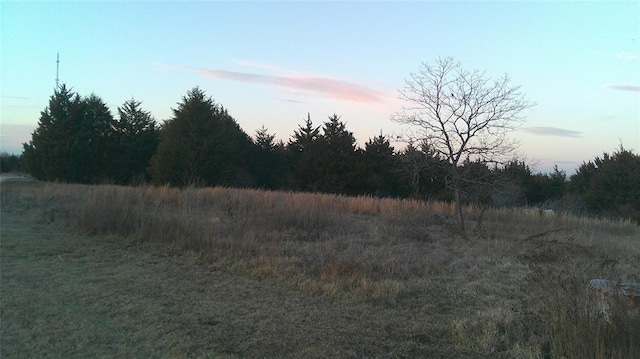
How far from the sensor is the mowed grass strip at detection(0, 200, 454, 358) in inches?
207

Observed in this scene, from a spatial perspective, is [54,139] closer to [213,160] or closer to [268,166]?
[213,160]

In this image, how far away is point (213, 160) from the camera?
37.2 m

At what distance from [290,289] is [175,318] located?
7.03 ft

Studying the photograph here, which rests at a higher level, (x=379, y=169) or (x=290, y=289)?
(x=379, y=169)

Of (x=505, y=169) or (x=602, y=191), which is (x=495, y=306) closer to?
(x=505, y=169)

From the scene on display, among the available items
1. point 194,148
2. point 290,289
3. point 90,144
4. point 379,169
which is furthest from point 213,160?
point 290,289

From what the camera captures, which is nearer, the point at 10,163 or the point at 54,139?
the point at 54,139

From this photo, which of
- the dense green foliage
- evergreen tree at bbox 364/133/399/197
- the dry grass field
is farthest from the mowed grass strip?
the dense green foliage

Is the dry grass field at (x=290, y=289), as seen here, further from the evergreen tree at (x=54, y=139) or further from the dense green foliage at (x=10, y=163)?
the dense green foliage at (x=10, y=163)

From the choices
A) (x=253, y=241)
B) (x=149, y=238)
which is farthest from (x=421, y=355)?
(x=149, y=238)

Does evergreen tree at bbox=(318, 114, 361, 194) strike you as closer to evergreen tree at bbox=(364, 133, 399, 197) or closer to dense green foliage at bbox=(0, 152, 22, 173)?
evergreen tree at bbox=(364, 133, 399, 197)

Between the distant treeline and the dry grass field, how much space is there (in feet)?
65.0

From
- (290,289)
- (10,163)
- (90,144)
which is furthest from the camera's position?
(10,163)

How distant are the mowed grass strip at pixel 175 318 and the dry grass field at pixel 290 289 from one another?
3 cm
